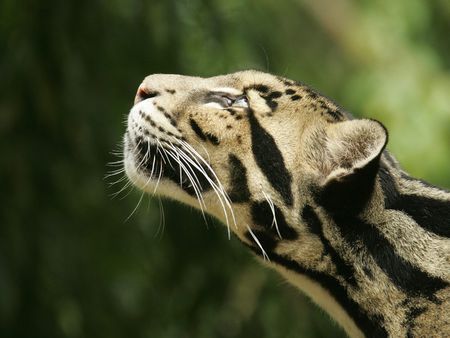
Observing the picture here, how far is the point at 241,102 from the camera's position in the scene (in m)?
4.23

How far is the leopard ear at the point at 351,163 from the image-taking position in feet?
12.3

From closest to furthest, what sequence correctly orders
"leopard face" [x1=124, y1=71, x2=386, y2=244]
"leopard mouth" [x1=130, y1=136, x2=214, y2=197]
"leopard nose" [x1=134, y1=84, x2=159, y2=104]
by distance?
"leopard face" [x1=124, y1=71, x2=386, y2=244], "leopard mouth" [x1=130, y1=136, x2=214, y2=197], "leopard nose" [x1=134, y1=84, x2=159, y2=104]

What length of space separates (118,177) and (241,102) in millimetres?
2376

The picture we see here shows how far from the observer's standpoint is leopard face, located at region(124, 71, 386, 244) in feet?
13.3

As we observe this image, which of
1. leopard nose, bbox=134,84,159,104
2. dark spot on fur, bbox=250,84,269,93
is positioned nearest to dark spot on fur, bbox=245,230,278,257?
dark spot on fur, bbox=250,84,269,93

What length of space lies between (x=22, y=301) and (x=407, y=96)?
124 inches

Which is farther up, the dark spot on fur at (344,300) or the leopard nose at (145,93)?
the leopard nose at (145,93)

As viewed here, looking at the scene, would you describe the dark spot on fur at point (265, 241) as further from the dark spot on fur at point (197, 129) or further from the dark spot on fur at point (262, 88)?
the dark spot on fur at point (262, 88)

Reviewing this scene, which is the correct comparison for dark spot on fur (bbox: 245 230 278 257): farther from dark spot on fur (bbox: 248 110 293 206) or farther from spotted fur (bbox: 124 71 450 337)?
dark spot on fur (bbox: 248 110 293 206)

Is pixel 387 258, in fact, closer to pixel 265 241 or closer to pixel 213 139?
pixel 265 241

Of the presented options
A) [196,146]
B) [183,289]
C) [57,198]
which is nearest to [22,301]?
[57,198]

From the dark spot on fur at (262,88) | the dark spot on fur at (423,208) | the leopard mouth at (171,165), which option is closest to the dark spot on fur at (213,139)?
the leopard mouth at (171,165)

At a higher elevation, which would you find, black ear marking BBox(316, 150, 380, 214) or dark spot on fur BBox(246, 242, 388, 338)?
black ear marking BBox(316, 150, 380, 214)

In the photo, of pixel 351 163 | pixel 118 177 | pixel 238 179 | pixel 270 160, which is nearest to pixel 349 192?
pixel 351 163
